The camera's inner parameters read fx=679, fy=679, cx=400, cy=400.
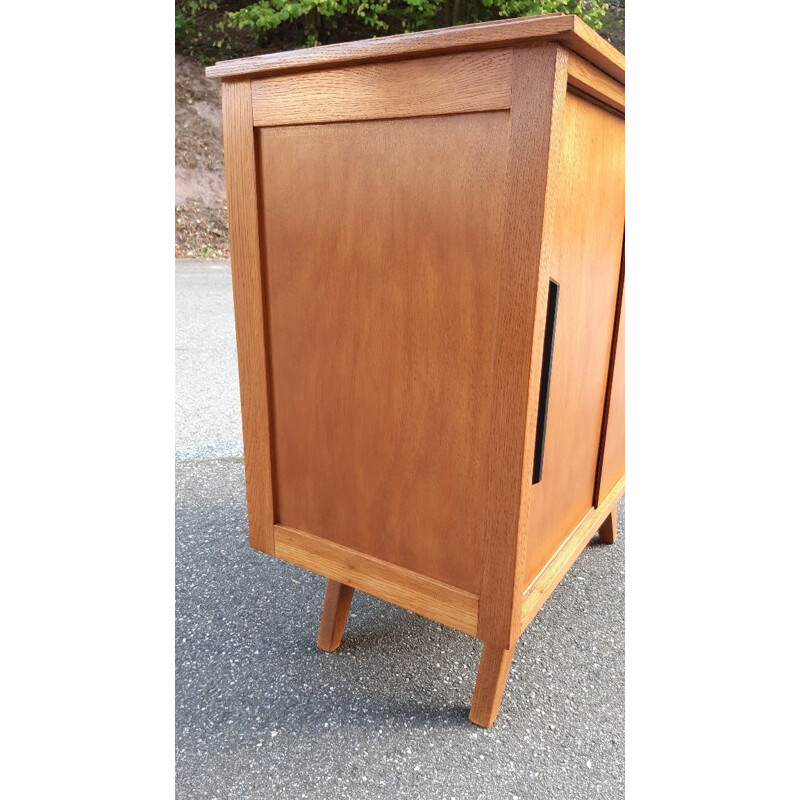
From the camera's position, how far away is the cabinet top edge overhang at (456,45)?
0.92m

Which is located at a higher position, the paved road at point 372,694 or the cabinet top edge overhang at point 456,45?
the cabinet top edge overhang at point 456,45

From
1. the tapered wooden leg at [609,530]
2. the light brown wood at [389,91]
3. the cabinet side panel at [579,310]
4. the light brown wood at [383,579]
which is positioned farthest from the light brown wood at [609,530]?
the light brown wood at [389,91]

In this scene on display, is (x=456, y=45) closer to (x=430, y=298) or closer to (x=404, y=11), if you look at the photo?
(x=430, y=298)

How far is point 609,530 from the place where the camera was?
2.19m

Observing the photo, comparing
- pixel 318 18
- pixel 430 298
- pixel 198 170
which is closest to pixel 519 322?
pixel 430 298

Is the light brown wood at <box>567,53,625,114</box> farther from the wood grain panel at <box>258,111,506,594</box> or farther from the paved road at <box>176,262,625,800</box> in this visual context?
the paved road at <box>176,262,625,800</box>

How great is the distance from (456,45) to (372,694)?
4.33 feet

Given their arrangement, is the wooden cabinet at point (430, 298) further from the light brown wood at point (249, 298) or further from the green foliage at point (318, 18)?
the green foliage at point (318, 18)

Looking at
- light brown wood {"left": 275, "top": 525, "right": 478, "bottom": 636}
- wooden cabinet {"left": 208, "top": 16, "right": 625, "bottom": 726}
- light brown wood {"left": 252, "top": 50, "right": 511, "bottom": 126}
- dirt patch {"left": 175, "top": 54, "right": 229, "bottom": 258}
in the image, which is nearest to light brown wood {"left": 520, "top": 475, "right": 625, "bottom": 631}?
wooden cabinet {"left": 208, "top": 16, "right": 625, "bottom": 726}

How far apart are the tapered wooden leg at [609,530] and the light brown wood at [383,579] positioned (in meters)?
0.98

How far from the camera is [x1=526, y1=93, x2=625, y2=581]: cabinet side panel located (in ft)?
3.86

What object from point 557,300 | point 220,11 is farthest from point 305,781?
point 220,11

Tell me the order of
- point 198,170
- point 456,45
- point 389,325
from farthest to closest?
point 198,170, point 389,325, point 456,45

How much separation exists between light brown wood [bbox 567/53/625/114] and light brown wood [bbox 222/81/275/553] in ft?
1.99
